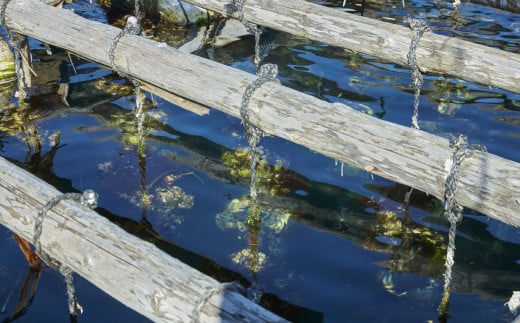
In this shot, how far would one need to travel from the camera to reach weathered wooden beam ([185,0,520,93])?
7445 mm

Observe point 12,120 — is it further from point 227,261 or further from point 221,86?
point 227,261

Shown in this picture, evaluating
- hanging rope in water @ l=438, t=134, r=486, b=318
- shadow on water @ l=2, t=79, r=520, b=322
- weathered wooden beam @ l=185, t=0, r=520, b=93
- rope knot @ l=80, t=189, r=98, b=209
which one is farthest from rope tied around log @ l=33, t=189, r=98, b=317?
weathered wooden beam @ l=185, t=0, r=520, b=93

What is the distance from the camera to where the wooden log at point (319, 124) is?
17.0 ft

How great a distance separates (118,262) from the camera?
4637 mm

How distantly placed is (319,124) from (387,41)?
2576mm

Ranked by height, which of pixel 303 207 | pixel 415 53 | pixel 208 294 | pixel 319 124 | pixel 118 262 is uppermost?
pixel 415 53

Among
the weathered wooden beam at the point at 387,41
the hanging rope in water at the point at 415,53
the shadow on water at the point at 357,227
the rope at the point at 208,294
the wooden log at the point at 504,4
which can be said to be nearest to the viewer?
the rope at the point at 208,294

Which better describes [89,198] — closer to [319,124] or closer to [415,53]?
[319,124]

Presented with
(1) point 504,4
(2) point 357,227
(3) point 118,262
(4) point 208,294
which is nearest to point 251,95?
(2) point 357,227

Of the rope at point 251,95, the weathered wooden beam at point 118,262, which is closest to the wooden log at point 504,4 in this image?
the rope at point 251,95

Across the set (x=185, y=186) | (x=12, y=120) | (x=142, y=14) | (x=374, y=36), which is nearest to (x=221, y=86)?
(x=185, y=186)

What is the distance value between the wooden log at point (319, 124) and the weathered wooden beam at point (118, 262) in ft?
6.75

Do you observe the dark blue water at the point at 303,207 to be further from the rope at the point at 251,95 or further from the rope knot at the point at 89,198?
the rope knot at the point at 89,198

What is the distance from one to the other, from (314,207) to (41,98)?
187 inches
